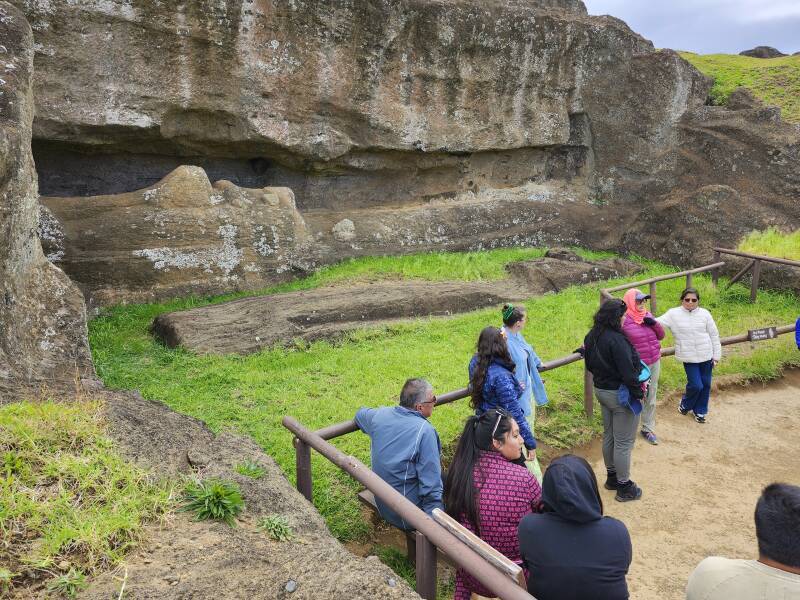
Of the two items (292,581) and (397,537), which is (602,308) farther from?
(292,581)

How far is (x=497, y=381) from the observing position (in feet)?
15.4

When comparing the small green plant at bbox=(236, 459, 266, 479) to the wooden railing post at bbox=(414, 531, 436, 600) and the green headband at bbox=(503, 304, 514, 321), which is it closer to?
the wooden railing post at bbox=(414, 531, 436, 600)

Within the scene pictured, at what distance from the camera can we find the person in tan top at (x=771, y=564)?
2334 millimetres

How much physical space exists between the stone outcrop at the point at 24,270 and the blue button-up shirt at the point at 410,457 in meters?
3.20

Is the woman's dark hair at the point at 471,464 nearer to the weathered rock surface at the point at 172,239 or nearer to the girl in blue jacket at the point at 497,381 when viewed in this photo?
the girl in blue jacket at the point at 497,381

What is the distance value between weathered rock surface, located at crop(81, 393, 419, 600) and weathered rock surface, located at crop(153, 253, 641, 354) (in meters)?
4.47

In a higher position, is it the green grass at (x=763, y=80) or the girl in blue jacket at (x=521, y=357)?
the green grass at (x=763, y=80)

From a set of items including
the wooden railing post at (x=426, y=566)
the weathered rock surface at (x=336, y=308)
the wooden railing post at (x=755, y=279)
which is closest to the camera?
the wooden railing post at (x=426, y=566)

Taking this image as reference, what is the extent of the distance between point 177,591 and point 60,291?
4.92 metres

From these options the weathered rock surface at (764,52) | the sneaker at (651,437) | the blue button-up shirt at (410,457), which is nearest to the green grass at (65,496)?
the blue button-up shirt at (410,457)

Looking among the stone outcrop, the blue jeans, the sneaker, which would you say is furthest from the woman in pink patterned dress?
the blue jeans

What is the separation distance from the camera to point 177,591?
2.83 meters

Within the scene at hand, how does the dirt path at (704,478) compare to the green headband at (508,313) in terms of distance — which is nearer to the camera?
the dirt path at (704,478)

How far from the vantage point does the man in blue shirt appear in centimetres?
405
